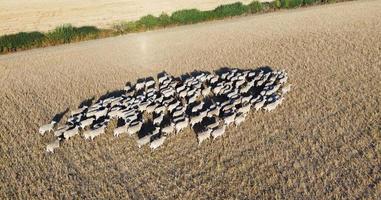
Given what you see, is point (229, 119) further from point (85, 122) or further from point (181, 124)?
point (85, 122)

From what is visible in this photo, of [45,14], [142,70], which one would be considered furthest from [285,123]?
[45,14]

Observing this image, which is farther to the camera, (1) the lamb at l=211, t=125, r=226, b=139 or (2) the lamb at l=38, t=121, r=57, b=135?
(2) the lamb at l=38, t=121, r=57, b=135

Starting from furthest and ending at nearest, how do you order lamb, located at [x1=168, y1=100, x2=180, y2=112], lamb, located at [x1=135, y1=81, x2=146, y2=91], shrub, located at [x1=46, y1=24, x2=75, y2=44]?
shrub, located at [x1=46, y1=24, x2=75, y2=44]
lamb, located at [x1=135, y1=81, x2=146, y2=91]
lamb, located at [x1=168, y1=100, x2=180, y2=112]

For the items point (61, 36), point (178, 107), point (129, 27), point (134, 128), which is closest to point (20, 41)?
point (61, 36)

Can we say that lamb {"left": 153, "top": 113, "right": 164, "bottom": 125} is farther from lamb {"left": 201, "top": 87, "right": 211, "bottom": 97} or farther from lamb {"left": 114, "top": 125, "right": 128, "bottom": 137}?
lamb {"left": 201, "top": 87, "right": 211, "bottom": 97}

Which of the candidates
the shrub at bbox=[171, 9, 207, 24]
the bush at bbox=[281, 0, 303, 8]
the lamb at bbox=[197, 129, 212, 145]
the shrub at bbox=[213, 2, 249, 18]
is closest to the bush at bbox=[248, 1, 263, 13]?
the shrub at bbox=[213, 2, 249, 18]

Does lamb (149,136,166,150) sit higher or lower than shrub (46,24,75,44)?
lower
